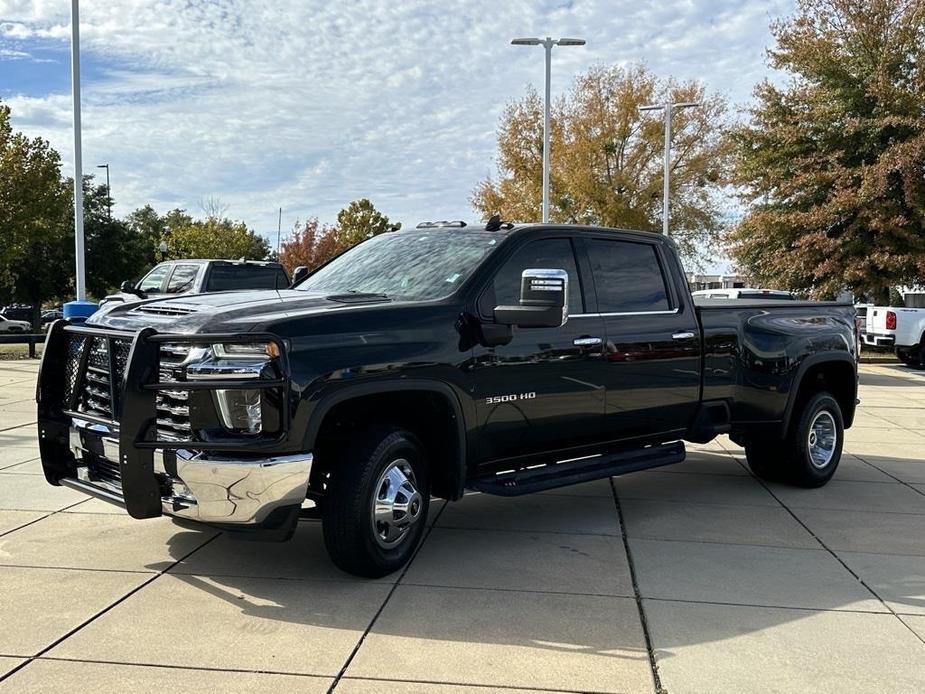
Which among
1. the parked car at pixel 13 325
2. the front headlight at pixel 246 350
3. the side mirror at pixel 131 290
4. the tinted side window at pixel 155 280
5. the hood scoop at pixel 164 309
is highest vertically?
the tinted side window at pixel 155 280

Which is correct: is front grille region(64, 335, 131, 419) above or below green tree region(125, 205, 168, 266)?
below

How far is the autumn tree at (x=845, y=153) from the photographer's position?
21750mm

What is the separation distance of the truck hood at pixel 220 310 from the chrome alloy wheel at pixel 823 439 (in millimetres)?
4261

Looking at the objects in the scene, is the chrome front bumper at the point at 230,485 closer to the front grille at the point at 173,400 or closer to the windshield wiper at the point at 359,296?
the front grille at the point at 173,400

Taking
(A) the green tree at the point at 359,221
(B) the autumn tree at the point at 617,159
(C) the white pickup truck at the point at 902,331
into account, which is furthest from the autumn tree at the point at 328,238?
(C) the white pickup truck at the point at 902,331

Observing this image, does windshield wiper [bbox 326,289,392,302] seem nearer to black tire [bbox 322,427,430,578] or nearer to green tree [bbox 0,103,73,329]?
black tire [bbox 322,427,430,578]

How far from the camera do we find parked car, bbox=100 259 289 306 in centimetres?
1512

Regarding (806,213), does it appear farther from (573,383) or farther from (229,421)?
(229,421)

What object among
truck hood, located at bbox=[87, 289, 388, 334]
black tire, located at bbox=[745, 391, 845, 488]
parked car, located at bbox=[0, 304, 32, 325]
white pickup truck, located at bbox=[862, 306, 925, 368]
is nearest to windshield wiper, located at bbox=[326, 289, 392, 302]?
truck hood, located at bbox=[87, 289, 388, 334]

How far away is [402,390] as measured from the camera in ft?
15.1

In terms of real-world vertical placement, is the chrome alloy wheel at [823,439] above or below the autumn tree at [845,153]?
below

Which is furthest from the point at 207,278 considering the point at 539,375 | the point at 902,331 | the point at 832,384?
the point at 902,331

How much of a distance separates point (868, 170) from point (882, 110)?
171 cm

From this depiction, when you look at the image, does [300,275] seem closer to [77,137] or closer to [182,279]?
[182,279]
